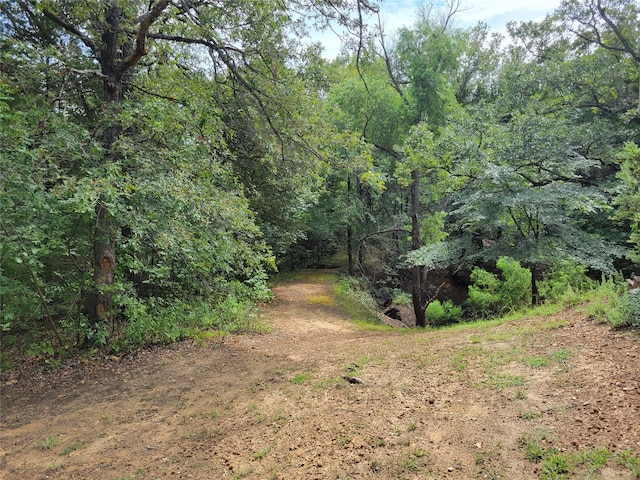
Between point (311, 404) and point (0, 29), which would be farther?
point (0, 29)

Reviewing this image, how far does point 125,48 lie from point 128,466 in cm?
625

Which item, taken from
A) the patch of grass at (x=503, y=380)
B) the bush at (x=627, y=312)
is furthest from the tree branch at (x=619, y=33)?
the patch of grass at (x=503, y=380)

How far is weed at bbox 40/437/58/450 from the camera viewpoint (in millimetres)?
3395

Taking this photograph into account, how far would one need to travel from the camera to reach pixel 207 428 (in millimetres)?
3531

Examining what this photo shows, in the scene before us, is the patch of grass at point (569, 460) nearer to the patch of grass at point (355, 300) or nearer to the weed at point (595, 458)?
the weed at point (595, 458)

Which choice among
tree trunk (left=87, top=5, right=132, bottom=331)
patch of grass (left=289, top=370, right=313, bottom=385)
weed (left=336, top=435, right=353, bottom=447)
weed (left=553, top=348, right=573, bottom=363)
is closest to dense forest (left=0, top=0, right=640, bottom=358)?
tree trunk (left=87, top=5, right=132, bottom=331)

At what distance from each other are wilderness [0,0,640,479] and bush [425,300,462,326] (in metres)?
0.56

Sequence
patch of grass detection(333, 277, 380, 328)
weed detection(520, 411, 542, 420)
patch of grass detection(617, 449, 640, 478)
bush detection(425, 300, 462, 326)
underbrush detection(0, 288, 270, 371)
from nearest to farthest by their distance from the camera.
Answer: patch of grass detection(617, 449, 640, 478)
weed detection(520, 411, 542, 420)
underbrush detection(0, 288, 270, 371)
bush detection(425, 300, 462, 326)
patch of grass detection(333, 277, 380, 328)

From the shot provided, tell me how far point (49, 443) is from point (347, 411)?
9.22 ft

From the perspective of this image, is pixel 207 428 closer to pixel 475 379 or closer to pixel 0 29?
pixel 475 379

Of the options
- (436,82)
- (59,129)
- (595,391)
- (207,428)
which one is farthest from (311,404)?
(436,82)

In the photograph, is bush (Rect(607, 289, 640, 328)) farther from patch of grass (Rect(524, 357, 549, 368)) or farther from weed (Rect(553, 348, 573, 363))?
patch of grass (Rect(524, 357, 549, 368))

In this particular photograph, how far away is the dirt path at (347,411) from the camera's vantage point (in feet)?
8.57

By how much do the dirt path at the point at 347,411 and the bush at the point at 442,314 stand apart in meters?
5.51
